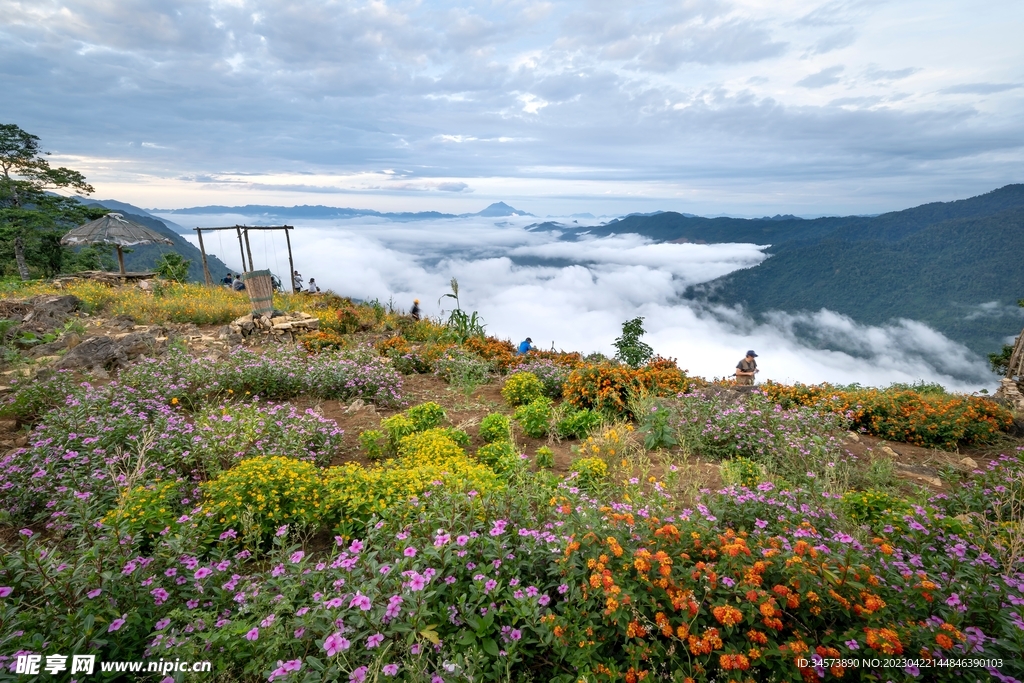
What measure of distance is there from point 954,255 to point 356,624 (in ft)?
501

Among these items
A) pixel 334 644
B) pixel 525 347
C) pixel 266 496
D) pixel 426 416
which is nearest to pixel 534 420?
pixel 426 416

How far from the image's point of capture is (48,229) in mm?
25859

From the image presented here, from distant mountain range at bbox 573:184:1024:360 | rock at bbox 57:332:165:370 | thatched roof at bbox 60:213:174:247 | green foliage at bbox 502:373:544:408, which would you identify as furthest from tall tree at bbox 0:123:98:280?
distant mountain range at bbox 573:184:1024:360

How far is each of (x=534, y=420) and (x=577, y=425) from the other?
0.58 meters

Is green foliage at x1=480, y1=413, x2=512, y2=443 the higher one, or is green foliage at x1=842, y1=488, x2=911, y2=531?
green foliage at x1=842, y1=488, x2=911, y2=531

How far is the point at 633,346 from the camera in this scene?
11648mm

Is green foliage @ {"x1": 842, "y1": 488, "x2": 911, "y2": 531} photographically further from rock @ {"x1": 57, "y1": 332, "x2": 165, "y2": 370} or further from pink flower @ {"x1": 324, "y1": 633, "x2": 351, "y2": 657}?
rock @ {"x1": 57, "y1": 332, "x2": 165, "y2": 370}

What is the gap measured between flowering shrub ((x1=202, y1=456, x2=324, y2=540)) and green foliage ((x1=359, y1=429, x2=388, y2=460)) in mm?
1563

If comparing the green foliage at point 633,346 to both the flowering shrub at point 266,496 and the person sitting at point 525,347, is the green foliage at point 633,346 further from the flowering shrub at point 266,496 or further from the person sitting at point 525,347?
the flowering shrub at point 266,496

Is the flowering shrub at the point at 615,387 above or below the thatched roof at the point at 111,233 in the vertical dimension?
below

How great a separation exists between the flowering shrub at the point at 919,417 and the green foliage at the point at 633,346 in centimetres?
378

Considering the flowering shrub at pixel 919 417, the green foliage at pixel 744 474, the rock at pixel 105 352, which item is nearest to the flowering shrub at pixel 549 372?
A: the flowering shrub at pixel 919 417

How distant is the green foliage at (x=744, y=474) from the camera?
3.83 m

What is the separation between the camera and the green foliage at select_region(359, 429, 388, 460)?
5.14 m
